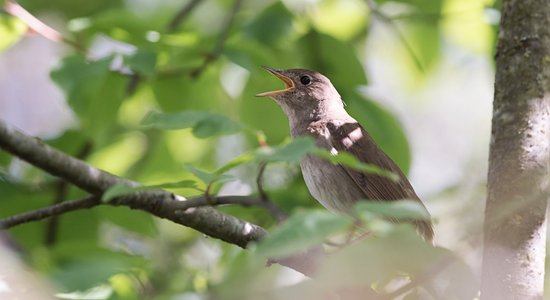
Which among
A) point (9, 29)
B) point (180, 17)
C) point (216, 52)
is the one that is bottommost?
point (216, 52)

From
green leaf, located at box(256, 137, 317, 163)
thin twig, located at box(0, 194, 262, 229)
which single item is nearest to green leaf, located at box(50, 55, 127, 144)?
thin twig, located at box(0, 194, 262, 229)

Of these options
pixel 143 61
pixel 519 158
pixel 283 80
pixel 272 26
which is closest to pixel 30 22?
pixel 143 61

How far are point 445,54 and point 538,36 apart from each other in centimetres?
418

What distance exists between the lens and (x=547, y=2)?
12.7 ft

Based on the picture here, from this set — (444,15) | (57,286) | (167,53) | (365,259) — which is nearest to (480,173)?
(444,15)

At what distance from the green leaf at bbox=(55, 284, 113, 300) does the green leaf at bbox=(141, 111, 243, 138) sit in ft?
2.34

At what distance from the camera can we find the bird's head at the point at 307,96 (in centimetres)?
596

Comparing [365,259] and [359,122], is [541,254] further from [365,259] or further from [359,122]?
[359,122]

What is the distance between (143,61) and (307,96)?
1855mm

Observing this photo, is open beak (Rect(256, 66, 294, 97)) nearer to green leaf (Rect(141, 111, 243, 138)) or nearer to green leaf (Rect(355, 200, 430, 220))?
green leaf (Rect(141, 111, 243, 138))

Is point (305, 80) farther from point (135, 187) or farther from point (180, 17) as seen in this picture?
point (135, 187)

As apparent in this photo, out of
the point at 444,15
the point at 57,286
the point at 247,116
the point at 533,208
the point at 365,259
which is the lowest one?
the point at 365,259

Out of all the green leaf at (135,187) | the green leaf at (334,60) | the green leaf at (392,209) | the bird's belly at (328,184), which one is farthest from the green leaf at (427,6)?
the green leaf at (392,209)

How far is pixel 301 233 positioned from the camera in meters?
2.01
